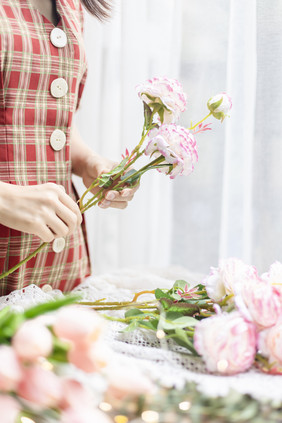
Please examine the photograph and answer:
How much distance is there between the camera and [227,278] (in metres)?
0.64

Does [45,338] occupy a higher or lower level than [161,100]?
lower

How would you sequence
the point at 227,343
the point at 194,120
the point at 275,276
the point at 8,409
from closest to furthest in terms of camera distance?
the point at 8,409 → the point at 227,343 → the point at 275,276 → the point at 194,120

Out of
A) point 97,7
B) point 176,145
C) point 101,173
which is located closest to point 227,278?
point 176,145

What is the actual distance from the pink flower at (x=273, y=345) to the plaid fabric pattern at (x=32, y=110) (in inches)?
18.6

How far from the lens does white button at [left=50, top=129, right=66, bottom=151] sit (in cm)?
91

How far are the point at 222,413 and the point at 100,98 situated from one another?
1.18 metres

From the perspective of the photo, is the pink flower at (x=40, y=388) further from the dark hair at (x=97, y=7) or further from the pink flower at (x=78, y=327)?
the dark hair at (x=97, y=7)

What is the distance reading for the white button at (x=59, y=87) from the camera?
886mm

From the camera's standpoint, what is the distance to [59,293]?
91 cm

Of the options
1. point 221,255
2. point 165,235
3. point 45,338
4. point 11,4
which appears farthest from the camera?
point 165,235

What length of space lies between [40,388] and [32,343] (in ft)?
0.12

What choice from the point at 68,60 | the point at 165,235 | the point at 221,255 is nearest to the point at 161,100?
the point at 68,60

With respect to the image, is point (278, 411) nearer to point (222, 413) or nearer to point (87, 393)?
point (222, 413)

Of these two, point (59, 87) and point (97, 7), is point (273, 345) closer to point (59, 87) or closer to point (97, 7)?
point (59, 87)
